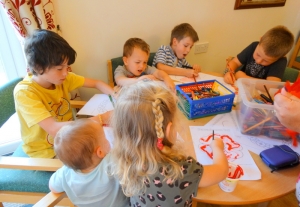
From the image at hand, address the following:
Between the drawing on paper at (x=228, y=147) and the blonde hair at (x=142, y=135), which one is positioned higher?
the blonde hair at (x=142, y=135)

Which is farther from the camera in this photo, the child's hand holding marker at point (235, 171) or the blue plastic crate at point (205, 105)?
the blue plastic crate at point (205, 105)

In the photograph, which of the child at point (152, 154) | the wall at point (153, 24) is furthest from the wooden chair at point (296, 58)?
the child at point (152, 154)

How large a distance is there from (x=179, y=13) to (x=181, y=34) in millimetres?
316

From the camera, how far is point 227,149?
896mm

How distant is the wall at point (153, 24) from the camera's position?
61.6 inches

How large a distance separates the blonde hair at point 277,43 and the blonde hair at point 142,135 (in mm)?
1071

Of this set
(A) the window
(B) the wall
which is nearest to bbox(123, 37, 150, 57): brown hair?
(B) the wall

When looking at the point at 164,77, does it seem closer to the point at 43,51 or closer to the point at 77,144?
the point at 43,51

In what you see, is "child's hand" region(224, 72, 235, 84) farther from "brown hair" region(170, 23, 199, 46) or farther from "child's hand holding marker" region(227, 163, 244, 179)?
"child's hand holding marker" region(227, 163, 244, 179)

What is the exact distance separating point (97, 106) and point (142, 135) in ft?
2.28

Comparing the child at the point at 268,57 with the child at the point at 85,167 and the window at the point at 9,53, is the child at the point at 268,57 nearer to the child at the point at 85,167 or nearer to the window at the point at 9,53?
the child at the point at 85,167

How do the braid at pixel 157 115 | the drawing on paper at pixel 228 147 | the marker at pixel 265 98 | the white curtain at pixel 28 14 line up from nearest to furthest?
the braid at pixel 157 115 < the drawing on paper at pixel 228 147 < the marker at pixel 265 98 < the white curtain at pixel 28 14

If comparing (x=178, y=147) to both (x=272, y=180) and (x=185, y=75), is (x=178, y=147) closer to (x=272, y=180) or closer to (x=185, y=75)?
(x=272, y=180)

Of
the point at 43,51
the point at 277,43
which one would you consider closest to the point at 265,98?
the point at 277,43
